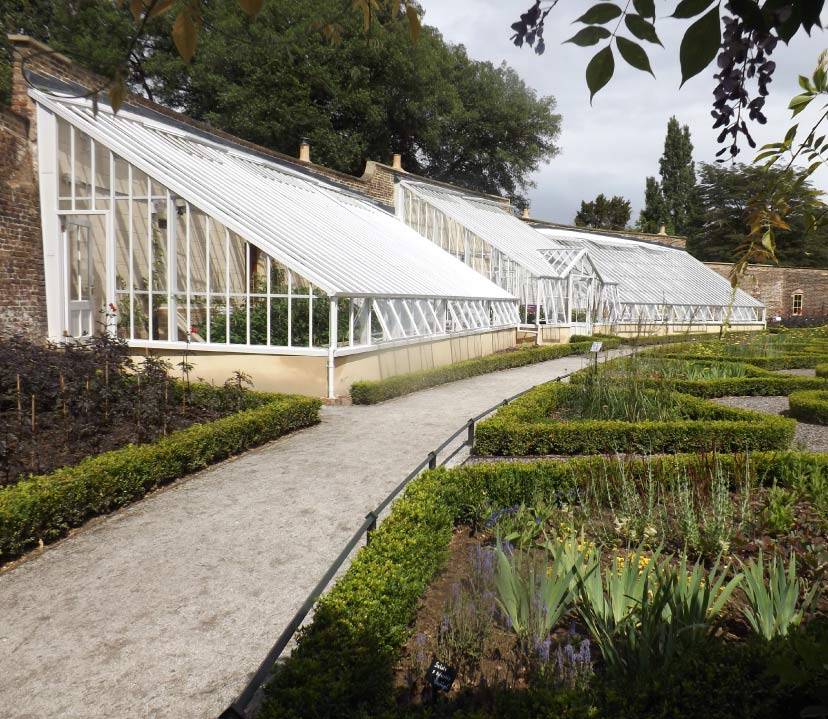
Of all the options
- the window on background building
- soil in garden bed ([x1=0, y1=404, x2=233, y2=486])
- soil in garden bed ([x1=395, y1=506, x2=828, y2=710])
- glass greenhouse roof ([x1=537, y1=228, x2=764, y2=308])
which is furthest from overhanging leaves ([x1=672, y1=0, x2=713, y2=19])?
the window on background building

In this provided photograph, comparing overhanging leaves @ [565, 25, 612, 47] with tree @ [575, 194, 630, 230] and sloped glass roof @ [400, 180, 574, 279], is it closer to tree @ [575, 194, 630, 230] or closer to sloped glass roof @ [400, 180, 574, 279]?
A: sloped glass roof @ [400, 180, 574, 279]

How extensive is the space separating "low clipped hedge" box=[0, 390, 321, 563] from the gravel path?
5.73 meters

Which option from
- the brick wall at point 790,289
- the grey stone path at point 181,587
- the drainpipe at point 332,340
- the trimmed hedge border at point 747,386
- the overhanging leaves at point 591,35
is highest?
the brick wall at point 790,289

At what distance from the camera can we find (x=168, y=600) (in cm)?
394

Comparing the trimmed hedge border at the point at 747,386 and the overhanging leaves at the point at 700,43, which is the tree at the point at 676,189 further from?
the overhanging leaves at the point at 700,43

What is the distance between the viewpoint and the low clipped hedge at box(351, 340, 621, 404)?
10305 mm

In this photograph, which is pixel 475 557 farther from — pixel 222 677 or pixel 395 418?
pixel 395 418

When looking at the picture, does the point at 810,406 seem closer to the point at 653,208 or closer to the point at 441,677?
the point at 441,677

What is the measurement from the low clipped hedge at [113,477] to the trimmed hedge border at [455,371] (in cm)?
233

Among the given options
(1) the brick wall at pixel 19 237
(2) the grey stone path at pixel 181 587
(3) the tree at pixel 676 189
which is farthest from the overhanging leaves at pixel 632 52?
(3) the tree at pixel 676 189

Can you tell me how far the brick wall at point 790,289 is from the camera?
36156 mm

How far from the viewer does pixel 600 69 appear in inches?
46.3

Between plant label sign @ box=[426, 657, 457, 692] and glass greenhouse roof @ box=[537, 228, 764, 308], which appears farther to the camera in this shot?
glass greenhouse roof @ box=[537, 228, 764, 308]

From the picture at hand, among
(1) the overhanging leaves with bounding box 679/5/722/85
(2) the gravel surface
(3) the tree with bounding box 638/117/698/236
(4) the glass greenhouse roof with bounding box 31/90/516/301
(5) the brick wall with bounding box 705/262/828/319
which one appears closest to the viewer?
(1) the overhanging leaves with bounding box 679/5/722/85
